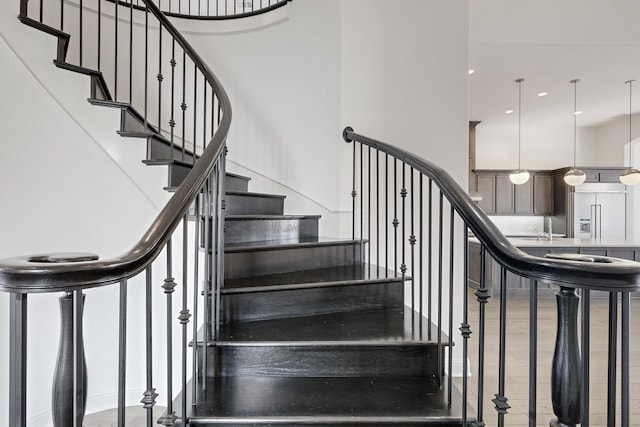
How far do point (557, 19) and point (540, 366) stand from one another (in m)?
3.49

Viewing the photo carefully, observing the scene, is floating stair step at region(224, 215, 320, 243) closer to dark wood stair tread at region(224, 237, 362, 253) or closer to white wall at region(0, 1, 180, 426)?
dark wood stair tread at region(224, 237, 362, 253)

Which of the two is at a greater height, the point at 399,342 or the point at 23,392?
the point at 23,392

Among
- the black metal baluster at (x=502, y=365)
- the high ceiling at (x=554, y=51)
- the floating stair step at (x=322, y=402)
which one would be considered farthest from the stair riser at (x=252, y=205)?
the high ceiling at (x=554, y=51)

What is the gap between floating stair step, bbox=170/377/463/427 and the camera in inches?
52.9

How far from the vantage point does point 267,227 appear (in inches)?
99.9

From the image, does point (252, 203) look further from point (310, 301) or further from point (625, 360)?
point (625, 360)

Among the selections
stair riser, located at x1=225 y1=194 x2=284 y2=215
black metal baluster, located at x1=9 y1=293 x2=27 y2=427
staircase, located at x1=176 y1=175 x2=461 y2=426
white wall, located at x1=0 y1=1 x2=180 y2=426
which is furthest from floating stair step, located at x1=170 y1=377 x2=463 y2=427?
white wall, located at x1=0 y1=1 x2=180 y2=426

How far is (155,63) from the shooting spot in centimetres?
346

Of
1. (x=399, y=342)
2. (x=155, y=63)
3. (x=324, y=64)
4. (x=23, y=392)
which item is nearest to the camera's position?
(x=23, y=392)

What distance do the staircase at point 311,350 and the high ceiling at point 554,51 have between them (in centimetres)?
322

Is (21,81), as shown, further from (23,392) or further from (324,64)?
(23,392)

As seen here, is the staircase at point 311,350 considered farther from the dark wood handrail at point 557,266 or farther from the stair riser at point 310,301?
the dark wood handrail at point 557,266

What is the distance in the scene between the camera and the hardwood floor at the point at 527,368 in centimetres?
233

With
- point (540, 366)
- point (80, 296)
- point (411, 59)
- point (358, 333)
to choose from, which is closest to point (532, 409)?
point (358, 333)
